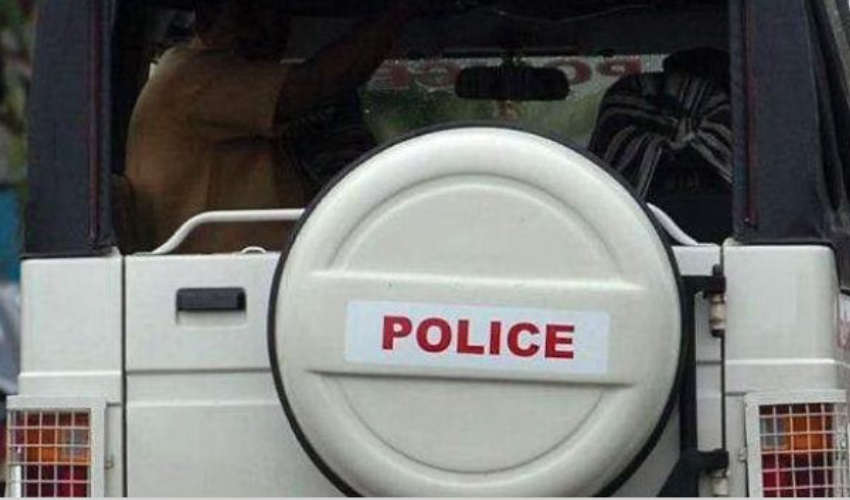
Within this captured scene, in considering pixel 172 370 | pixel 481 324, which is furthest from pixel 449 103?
pixel 481 324

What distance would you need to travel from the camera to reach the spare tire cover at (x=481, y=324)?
482 centimetres

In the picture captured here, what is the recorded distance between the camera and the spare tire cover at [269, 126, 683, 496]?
4820mm

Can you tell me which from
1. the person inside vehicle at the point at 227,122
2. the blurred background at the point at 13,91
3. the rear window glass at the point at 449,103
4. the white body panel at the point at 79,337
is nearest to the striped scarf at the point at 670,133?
the rear window glass at the point at 449,103

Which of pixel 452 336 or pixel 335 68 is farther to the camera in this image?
pixel 335 68

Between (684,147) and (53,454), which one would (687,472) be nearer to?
A: (684,147)

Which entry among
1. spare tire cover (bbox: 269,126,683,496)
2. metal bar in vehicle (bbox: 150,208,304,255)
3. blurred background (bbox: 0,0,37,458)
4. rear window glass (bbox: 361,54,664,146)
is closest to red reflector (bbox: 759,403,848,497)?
spare tire cover (bbox: 269,126,683,496)

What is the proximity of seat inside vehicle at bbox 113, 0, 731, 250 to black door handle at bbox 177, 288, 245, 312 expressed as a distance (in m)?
0.59

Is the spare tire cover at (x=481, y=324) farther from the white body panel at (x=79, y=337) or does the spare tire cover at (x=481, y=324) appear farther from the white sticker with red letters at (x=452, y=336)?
the white body panel at (x=79, y=337)

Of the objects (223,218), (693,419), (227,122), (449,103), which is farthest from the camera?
(449,103)

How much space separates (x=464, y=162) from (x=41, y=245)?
0.95m

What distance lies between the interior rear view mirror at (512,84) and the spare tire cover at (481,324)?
4.04 feet

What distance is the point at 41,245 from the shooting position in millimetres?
5297

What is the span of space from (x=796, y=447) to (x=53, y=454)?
4.82 ft

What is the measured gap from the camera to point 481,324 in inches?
191
